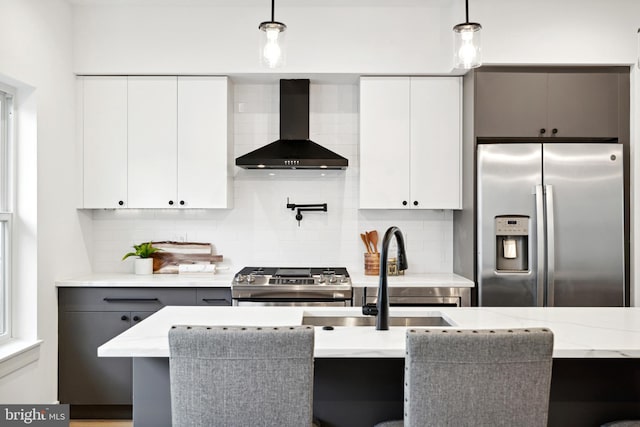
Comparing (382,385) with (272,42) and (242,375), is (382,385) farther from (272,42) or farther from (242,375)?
(272,42)

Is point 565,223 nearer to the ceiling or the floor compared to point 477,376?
nearer to the ceiling

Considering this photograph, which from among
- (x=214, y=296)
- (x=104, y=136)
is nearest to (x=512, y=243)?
(x=214, y=296)

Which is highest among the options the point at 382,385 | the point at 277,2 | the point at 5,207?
the point at 277,2

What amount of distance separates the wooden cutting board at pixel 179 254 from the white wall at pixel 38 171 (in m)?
0.72

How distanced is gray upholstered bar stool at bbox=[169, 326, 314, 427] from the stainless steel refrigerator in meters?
2.37

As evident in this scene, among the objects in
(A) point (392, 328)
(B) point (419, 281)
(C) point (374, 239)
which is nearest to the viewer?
(A) point (392, 328)

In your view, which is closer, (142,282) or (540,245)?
(540,245)

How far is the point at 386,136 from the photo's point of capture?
13.0 ft

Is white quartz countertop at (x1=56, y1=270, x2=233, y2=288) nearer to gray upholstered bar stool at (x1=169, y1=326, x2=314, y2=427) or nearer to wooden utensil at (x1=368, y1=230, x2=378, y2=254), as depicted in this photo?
wooden utensil at (x1=368, y1=230, x2=378, y2=254)

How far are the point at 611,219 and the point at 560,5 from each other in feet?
5.07

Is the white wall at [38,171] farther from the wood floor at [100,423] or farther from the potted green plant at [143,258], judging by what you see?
the potted green plant at [143,258]

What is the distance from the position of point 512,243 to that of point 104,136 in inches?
122

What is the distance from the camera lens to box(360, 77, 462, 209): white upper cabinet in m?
3.96

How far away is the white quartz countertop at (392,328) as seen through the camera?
178 cm
